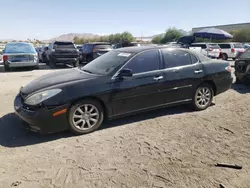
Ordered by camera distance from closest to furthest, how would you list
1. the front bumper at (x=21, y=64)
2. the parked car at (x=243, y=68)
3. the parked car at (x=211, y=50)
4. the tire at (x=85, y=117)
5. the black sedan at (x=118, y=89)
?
the black sedan at (x=118, y=89), the tire at (x=85, y=117), the parked car at (x=243, y=68), the front bumper at (x=21, y=64), the parked car at (x=211, y=50)

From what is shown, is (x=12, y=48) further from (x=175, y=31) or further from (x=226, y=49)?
(x=175, y=31)

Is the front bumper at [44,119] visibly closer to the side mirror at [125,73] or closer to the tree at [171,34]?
the side mirror at [125,73]

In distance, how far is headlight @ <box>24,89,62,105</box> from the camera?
12.0 ft

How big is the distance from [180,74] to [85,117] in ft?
7.37

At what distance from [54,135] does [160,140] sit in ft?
6.09

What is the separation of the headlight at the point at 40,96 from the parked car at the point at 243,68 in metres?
6.39

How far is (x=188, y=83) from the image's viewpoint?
4906 mm

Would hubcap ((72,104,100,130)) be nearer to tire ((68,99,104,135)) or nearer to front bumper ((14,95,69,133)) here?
tire ((68,99,104,135))

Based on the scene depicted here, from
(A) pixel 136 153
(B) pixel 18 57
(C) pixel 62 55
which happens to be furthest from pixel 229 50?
(A) pixel 136 153

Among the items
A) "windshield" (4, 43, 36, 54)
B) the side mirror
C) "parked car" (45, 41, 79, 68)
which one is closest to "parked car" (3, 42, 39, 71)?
"windshield" (4, 43, 36, 54)

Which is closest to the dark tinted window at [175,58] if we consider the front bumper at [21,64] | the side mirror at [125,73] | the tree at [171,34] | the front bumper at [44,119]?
the side mirror at [125,73]

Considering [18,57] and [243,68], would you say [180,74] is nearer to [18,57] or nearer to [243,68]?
[243,68]

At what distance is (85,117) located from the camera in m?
3.92

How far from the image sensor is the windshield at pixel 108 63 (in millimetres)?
4309
